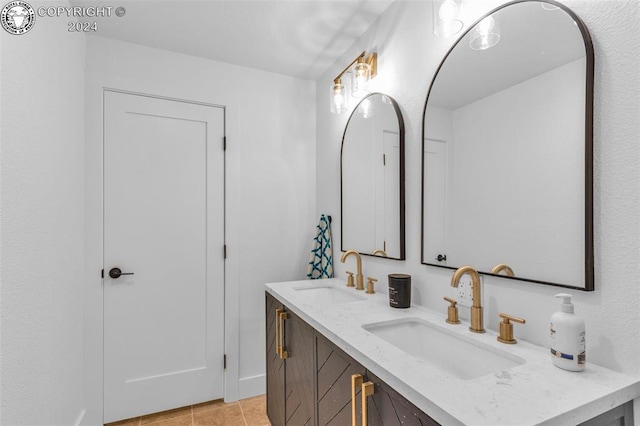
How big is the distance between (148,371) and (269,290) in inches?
42.7

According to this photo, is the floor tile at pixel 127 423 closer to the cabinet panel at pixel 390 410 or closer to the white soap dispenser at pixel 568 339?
the cabinet panel at pixel 390 410

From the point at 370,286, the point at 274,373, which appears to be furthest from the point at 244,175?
the point at 274,373

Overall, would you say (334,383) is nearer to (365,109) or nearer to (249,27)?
(365,109)

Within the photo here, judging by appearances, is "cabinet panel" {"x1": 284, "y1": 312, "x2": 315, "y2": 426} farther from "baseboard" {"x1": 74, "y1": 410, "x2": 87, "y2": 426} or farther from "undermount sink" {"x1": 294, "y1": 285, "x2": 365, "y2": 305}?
"baseboard" {"x1": 74, "y1": 410, "x2": 87, "y2": 426}

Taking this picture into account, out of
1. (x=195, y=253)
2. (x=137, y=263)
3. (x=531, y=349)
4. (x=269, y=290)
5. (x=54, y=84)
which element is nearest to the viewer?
(x=531, y=349)

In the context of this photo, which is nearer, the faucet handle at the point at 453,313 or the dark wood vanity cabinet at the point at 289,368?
the faucet handle at the point at 453,313

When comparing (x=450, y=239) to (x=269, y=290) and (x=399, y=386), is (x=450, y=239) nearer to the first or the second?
(x=399, y=386)

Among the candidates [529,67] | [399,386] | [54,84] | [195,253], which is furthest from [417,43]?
[195,253]

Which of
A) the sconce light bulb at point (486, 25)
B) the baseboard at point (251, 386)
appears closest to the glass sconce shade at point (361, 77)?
the sconce light bulb at point (486, 25)

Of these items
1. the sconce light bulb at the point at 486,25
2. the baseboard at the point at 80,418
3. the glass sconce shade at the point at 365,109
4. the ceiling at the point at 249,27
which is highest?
the ceiling at the point at 249,27

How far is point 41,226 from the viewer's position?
1.37 metres

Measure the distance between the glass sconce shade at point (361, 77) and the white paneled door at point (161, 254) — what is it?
1.09 m

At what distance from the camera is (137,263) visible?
2.18 metres

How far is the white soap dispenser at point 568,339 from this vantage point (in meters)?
0.84
